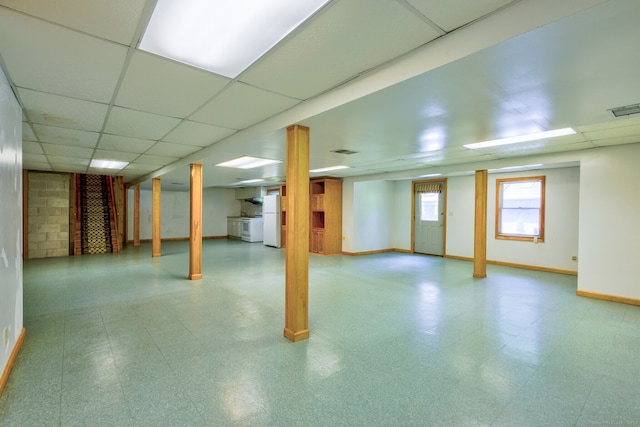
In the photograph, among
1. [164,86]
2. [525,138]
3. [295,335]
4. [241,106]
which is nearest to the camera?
[164,86]

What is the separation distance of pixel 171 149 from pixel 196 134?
1.26 meters

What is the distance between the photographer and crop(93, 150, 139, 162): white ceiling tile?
5312mm

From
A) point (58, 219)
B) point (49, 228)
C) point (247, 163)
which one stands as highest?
point (247, 163)

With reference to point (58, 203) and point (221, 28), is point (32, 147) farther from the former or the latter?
point (221, 28)

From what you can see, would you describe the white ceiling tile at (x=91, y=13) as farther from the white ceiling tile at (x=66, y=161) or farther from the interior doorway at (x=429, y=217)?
the interior doorway at (x=429, y=217)

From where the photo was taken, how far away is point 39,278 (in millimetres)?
5645

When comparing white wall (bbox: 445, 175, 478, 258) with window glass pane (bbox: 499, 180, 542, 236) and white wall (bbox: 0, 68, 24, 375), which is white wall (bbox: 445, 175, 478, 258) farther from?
white wall (bbox: 0, 68, 24, 375)

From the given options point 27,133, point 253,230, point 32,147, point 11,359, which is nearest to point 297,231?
point 11,359

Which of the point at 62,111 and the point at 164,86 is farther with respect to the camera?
the point at 62,111

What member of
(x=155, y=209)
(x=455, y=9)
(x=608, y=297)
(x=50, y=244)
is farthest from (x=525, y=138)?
(x=50, y=244)

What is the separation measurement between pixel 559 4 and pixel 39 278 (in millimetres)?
7793

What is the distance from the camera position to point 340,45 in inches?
70.9

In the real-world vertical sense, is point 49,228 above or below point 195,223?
below

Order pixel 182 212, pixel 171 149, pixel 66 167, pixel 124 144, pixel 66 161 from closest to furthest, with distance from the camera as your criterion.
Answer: pixel 124 144 < pixel 171 149 < pixel 66 161 < pixel 66 167 < pixel 182 212
